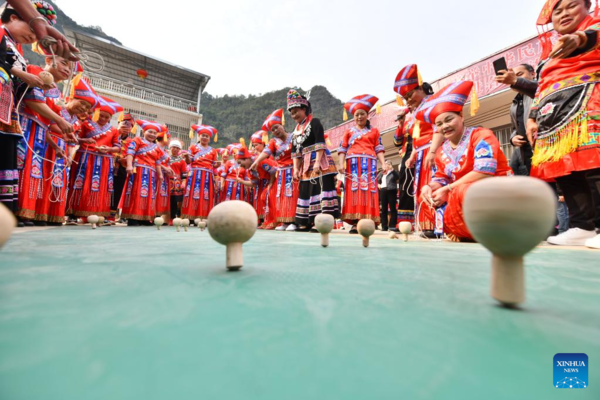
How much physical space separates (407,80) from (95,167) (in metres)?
3.83

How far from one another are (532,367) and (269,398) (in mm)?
258

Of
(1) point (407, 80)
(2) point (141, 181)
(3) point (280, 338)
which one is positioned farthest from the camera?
(2) point (141, 181)

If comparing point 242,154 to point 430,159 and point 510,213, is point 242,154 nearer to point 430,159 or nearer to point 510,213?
point 430,159

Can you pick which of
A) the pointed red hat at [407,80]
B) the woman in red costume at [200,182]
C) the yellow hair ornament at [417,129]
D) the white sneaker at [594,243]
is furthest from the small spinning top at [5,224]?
the woman in red costume at [200,182]

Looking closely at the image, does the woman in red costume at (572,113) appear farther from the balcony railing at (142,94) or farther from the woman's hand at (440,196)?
the balcony railing at (142,94)

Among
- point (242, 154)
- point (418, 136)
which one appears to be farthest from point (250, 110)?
point (418, 136)

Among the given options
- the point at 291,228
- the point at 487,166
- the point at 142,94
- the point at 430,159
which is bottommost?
the point at 291,228

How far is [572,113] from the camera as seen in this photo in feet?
5.87

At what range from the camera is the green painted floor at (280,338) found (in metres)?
0.25

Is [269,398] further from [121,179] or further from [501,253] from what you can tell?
[121,179]

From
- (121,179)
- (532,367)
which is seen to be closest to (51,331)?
(532,367)

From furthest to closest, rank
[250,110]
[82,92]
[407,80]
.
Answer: [250,110], [82,92], [407,80]

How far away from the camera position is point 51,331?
0.33 m

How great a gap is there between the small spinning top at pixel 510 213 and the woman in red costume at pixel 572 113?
5.65ft
